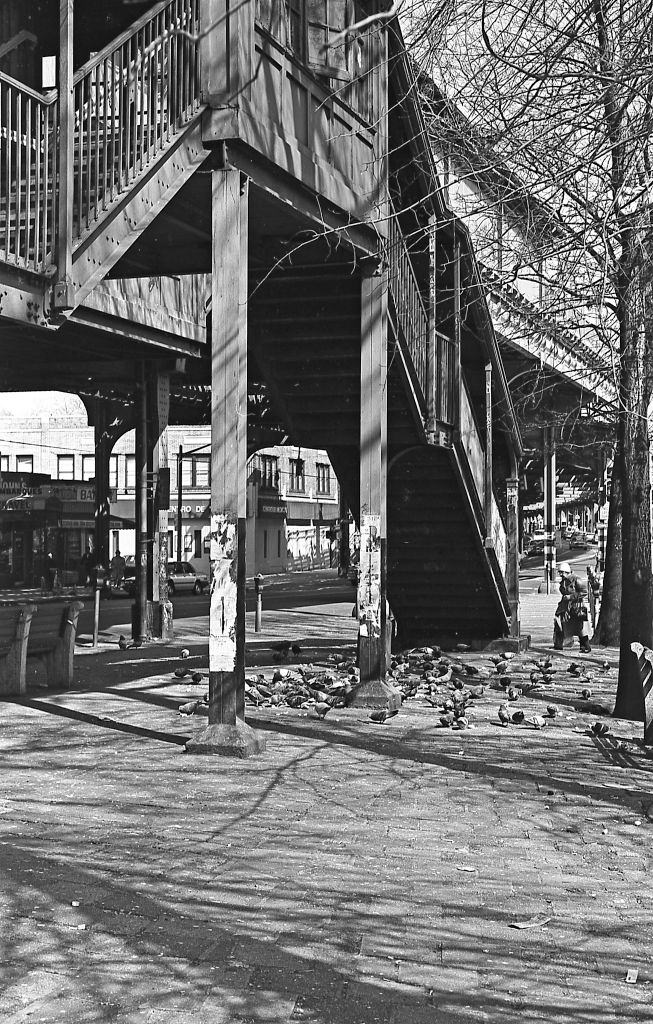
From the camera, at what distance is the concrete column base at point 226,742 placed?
9.33 m

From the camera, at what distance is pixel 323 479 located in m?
85.8

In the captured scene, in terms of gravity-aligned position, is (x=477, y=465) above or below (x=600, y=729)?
above

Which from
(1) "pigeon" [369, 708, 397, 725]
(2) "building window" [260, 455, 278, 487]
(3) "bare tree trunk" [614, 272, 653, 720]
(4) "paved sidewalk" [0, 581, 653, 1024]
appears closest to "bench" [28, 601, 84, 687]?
(4) "paved sidewalk" [0, 581, 653, 1024]

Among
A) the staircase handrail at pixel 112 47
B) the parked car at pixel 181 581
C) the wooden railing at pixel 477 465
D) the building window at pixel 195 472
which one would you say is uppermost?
the building window at pixel 195 472

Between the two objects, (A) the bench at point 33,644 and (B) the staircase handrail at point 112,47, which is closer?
(B) the staircase handrail at point 112,47

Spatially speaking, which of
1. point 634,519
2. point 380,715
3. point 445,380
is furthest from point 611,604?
point 380,715

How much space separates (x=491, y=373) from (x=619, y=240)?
6171mm

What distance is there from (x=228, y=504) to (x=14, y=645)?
457cm

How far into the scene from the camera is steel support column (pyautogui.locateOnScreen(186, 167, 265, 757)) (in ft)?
30.8

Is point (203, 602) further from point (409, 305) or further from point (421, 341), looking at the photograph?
point (409, 305)

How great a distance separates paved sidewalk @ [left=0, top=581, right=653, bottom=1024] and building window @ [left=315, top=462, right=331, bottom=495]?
241 ft

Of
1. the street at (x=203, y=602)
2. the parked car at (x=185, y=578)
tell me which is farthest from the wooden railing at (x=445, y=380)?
the parked car at (x=185, y=578)

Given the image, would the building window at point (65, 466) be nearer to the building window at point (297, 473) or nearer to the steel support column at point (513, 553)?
the building window at point (297, 473)

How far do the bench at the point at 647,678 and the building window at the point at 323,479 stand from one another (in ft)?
239
